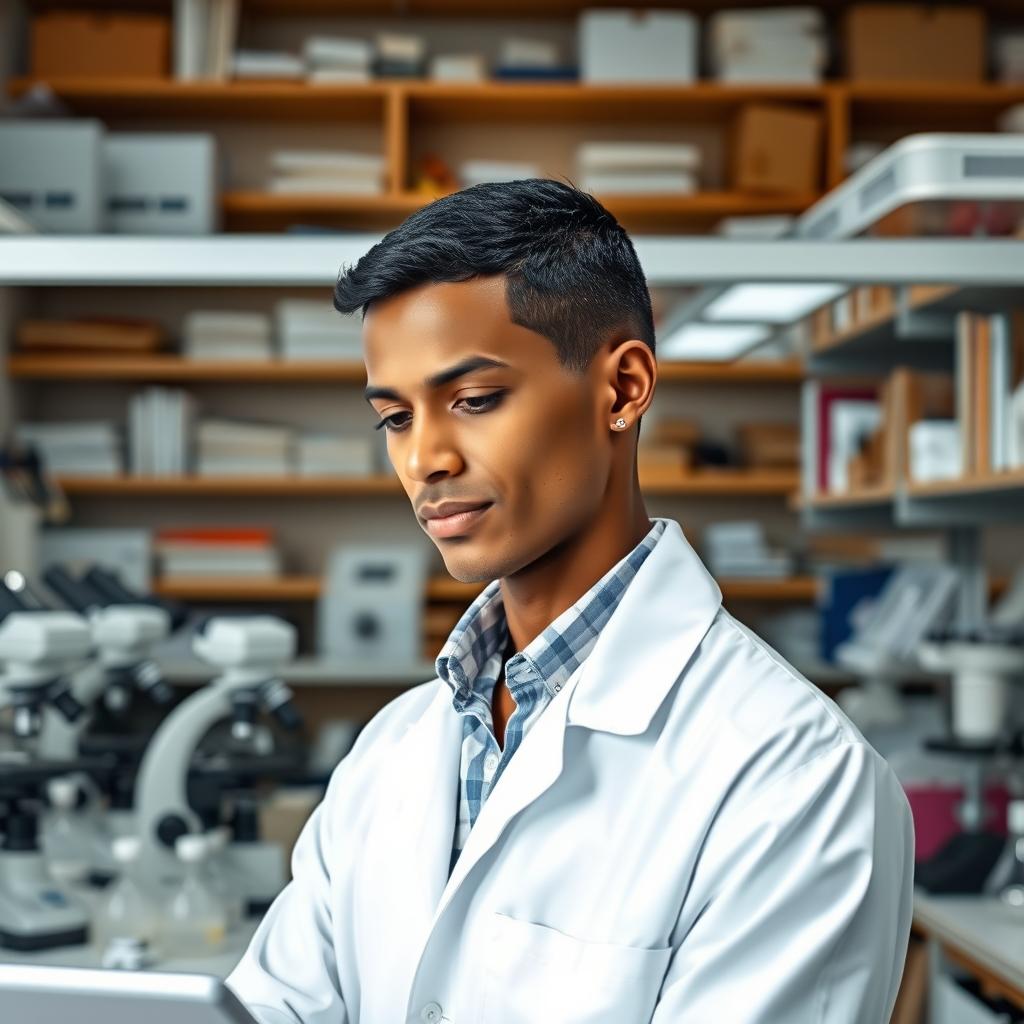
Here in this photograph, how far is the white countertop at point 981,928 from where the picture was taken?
69.6 inches

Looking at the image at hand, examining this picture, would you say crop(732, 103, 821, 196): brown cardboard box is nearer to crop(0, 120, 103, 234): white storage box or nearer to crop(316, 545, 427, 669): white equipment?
crop(316, 545, 427, 669): white equipment

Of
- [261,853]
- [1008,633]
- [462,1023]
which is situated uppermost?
[1008,633]

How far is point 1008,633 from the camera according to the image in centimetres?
227

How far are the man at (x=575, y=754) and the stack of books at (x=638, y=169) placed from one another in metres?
3.17

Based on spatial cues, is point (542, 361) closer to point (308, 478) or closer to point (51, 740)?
point (51, 740)

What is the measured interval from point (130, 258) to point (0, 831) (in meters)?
0.82

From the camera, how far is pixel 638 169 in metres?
4.13

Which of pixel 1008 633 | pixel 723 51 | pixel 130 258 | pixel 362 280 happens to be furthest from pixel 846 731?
pixel 723 51

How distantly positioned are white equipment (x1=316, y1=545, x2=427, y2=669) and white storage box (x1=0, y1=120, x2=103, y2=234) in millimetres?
1461

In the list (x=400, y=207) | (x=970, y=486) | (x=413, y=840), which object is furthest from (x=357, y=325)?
(x=413, y=840)

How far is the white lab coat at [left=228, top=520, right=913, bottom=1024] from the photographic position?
2.74 feet

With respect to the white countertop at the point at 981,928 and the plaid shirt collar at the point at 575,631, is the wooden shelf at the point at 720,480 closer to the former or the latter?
the white countertop at the point at 981,928

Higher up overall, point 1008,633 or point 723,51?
point 723,51

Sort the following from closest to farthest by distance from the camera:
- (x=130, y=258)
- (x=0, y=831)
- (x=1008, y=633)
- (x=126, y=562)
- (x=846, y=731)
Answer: (x=846, y=731) → (x=130, y=258) → (x=0, y=831) → (x=1008, y=633) → (x=126, y=562)
